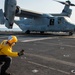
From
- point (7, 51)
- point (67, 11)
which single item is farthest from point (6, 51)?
point (67, 11)

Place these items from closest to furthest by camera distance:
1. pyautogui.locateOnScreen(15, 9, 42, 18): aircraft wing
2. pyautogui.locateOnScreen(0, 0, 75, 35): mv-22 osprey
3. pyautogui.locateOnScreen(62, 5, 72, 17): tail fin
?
pyautogui.locateOnScreen(0, 0, 75, 35): mv-22 osprey → pyautogui.locateOnScreen(15, 9, 42, 18): aircraft wing → pyautogui.locateOnScreen(62, 5, 72, 17): tail fin

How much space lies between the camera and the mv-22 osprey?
2710 centimetres

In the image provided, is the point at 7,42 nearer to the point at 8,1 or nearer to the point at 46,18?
the point at 8,1

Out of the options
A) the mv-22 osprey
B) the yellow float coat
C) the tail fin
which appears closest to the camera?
the yellow float coat

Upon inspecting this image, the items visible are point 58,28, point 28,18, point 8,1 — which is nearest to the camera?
point 8,1

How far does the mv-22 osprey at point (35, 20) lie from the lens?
27100 mm

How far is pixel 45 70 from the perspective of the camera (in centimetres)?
837

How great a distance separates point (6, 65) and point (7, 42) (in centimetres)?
86

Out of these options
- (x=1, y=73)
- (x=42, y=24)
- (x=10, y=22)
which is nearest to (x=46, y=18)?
(x=42, y=24)

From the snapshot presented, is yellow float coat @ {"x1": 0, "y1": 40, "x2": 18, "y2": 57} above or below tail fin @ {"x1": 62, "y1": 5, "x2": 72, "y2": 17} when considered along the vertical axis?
above

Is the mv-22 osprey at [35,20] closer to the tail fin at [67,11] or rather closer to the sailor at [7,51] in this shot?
the tail fin at [67,11]

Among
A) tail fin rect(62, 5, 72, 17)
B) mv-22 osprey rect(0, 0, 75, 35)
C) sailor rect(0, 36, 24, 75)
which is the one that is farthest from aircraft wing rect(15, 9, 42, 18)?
sailor rect(0, 36, 24, 75)

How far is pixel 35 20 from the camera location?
37250 mm

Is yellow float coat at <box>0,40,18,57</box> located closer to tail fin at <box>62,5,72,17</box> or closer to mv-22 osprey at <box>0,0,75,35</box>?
mv-22 osprey at <box>0,0,75,35</box>
